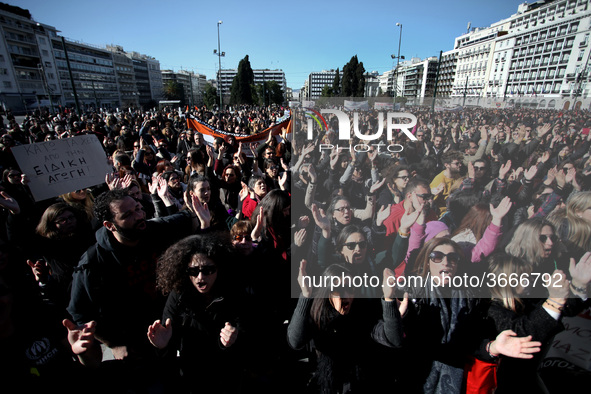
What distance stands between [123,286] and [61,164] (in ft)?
8.75

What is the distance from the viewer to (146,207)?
345cm

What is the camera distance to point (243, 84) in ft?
193

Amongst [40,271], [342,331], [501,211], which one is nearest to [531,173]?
[501,211]

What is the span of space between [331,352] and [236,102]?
63.7 m

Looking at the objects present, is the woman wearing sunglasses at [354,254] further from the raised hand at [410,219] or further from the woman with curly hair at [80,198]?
the woman with curly hair at [80,198]

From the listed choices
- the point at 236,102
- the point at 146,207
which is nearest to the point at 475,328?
the point at 146,207

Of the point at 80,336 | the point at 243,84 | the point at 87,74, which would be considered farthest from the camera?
the point at 87,74

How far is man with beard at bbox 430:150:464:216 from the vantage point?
12.2ft

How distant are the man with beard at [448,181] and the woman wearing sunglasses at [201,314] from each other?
2.96 m

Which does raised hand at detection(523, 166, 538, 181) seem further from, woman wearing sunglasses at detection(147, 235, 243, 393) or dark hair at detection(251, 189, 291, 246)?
woman wearing sunglasses at detection(147, 235, 243, 393)

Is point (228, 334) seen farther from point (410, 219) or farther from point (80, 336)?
point (410, 219)

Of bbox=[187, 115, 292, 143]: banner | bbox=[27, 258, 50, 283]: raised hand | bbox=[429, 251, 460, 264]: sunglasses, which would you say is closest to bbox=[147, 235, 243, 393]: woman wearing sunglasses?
bbox=[27, 258, 50, 283]: raised hand

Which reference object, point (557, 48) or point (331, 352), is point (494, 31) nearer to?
point (557, 48)

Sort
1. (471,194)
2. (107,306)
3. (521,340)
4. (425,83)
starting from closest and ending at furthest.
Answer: (521,340)
(107,306)
(471,194)
(425,83)
